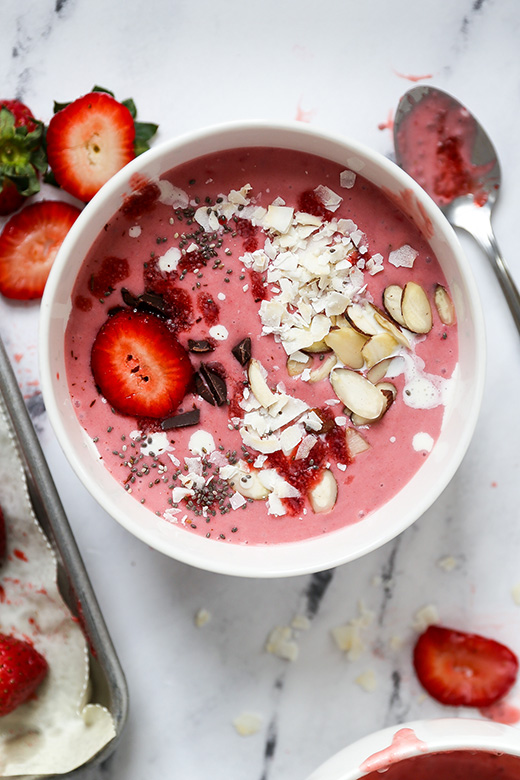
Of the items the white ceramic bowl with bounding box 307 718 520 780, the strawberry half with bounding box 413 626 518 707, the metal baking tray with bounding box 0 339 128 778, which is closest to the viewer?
the white ceramic bowl with bounding box 307 718 520 780

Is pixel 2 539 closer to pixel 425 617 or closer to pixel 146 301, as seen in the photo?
pixel 146 301

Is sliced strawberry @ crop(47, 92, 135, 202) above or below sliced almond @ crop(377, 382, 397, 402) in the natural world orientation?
above

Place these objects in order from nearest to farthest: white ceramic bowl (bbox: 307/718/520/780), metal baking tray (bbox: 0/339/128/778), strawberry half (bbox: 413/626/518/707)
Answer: white ceramic bowl (bbox: 307/718/520/780), metal baking tray (bbox: 0/339/128/778), strawberry half (bbox: 413/626/518/707)

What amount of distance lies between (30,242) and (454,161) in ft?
2.61

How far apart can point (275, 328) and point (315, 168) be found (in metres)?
0.27

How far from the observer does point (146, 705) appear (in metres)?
1.42

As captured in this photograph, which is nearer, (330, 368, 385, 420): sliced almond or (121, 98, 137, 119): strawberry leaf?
(330, 368, 385, 420): sliced almond

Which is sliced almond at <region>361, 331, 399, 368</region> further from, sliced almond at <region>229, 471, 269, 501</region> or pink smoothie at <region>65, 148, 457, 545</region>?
sliced almond at <region>229, 471, 269, 501</region>

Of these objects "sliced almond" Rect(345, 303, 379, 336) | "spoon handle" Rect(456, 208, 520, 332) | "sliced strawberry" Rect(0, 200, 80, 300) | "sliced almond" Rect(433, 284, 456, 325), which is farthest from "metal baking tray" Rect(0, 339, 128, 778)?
"spoon handle" Rect(456, 208, 520, 332)

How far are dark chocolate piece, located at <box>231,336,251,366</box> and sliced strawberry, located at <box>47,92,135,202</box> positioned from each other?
403 millimetres

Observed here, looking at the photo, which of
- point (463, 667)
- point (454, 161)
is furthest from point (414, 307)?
point (463, 667)

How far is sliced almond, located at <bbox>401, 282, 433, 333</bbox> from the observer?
3.99ft

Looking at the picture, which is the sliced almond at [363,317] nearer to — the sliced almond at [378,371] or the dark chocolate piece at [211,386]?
the sliced almond at [378,371]

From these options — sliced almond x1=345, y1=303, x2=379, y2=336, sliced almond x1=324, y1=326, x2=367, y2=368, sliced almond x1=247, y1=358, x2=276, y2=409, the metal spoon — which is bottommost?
sliced almond x1=247, y1=358, x2=276, y2=409
